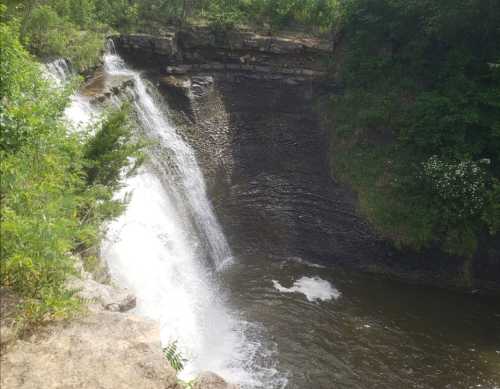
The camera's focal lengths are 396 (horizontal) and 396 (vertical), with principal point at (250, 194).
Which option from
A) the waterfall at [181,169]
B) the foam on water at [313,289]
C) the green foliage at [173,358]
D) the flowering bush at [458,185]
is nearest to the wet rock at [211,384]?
the green foliage at [173,358]

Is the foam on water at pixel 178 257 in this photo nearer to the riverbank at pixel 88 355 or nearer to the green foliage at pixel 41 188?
the green foliage at pixel 41 188

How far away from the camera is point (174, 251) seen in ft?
Result: 33.2

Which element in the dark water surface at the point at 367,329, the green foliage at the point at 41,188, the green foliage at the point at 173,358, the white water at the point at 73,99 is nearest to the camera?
the green foliage at the point at 41,188

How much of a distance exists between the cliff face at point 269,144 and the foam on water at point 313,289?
1.12 m

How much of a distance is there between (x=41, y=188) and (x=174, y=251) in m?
5.84

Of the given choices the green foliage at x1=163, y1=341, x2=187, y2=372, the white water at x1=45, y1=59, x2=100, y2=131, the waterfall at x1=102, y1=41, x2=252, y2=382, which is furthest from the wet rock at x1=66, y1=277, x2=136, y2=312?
the white water at x1=45, y1=59, x2=100, y2=131

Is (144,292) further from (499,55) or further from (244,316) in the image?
(499,55)

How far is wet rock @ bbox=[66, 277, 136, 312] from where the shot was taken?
15.4ft

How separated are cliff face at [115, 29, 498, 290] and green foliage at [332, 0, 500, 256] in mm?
723

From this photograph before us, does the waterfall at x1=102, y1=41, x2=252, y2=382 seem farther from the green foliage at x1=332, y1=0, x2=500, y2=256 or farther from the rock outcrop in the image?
the green foliage at x1=332, y1=0, x2=500, y2=256

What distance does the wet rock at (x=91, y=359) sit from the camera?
3.53m

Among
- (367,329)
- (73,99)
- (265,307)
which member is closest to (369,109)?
(367,329)

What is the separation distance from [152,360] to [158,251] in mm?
5828

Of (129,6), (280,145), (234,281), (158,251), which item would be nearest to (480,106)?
(280,145)
